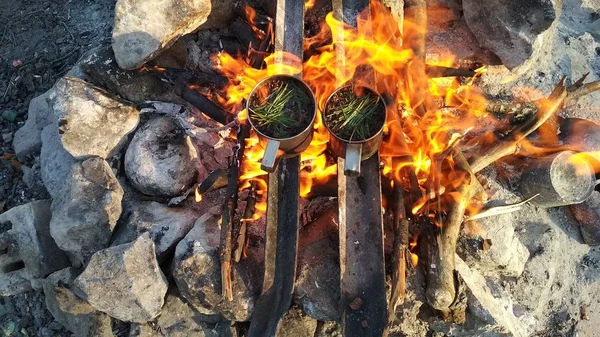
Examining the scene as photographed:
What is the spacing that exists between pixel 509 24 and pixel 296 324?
240 centimetres

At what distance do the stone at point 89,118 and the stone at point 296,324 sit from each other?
1.66 metres

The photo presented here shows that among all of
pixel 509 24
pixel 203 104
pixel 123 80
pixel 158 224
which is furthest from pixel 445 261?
pixel 123 80

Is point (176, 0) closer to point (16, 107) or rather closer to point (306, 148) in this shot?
point (306, 148)

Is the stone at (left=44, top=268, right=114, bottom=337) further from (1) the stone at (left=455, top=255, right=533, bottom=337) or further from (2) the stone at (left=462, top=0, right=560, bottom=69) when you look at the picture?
(2) the stone at (left=462, top=0, right=560, bottom=69)

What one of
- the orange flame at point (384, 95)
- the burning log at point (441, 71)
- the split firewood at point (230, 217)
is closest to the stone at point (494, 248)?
the orange flame at point (384, 95)

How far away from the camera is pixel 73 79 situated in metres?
3.39

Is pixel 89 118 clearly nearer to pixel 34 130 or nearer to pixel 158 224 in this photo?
pixel 158 224

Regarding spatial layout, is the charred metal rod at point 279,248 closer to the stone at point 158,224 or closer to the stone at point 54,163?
the stone at point 158,224

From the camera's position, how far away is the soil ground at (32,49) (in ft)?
13.7

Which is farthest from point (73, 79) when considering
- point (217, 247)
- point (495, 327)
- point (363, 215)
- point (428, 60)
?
point (495, 327)

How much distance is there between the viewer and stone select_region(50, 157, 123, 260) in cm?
313

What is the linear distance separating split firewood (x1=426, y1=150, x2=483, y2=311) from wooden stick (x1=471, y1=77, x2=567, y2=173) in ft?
1.17

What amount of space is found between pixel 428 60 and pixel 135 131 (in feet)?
7.14

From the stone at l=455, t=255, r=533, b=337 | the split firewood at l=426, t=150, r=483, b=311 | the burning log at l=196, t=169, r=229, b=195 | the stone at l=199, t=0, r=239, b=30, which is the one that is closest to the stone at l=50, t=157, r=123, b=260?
the burning log at l=196, t=169, r=229, b=195
